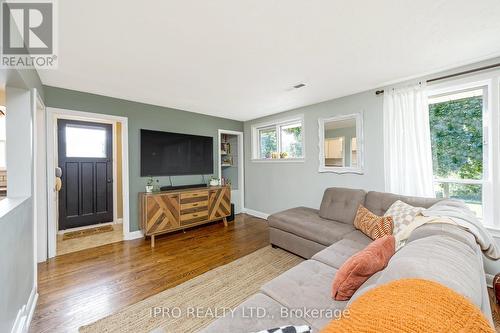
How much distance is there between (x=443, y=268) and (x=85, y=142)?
510 centimetres

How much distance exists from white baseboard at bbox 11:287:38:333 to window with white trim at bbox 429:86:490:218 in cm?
413

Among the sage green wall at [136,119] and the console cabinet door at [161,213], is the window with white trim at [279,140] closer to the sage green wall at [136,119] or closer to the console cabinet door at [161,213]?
the sage green wall at [136,119]

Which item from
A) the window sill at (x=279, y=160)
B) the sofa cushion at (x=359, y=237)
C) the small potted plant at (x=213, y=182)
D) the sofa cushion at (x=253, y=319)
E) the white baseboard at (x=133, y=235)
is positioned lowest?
the white baseboard at (x=133, y=235)

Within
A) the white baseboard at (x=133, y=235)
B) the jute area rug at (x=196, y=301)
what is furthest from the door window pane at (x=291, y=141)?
the white baseboard at (x=133, y=235)

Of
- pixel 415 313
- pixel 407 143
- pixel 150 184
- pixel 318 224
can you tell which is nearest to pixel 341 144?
pixel 407 143

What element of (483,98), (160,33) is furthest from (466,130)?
(160,33)

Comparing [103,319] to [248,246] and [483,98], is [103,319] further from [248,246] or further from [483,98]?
[483,98]

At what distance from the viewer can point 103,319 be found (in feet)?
5.35

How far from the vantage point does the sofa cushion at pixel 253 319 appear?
3.34 feet

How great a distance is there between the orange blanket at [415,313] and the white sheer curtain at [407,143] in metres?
2.40

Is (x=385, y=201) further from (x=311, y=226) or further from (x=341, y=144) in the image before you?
(x=341, y=144)

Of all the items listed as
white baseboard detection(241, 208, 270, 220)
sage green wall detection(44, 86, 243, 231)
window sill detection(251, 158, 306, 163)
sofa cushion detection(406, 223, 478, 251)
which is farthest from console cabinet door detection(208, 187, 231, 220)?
sofa cushion detection(406, 223, 478, 251)

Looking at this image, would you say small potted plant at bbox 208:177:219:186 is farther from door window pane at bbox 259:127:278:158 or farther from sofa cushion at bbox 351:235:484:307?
sofa cushion at bbox 351:235:484:307

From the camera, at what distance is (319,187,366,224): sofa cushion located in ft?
8.85
